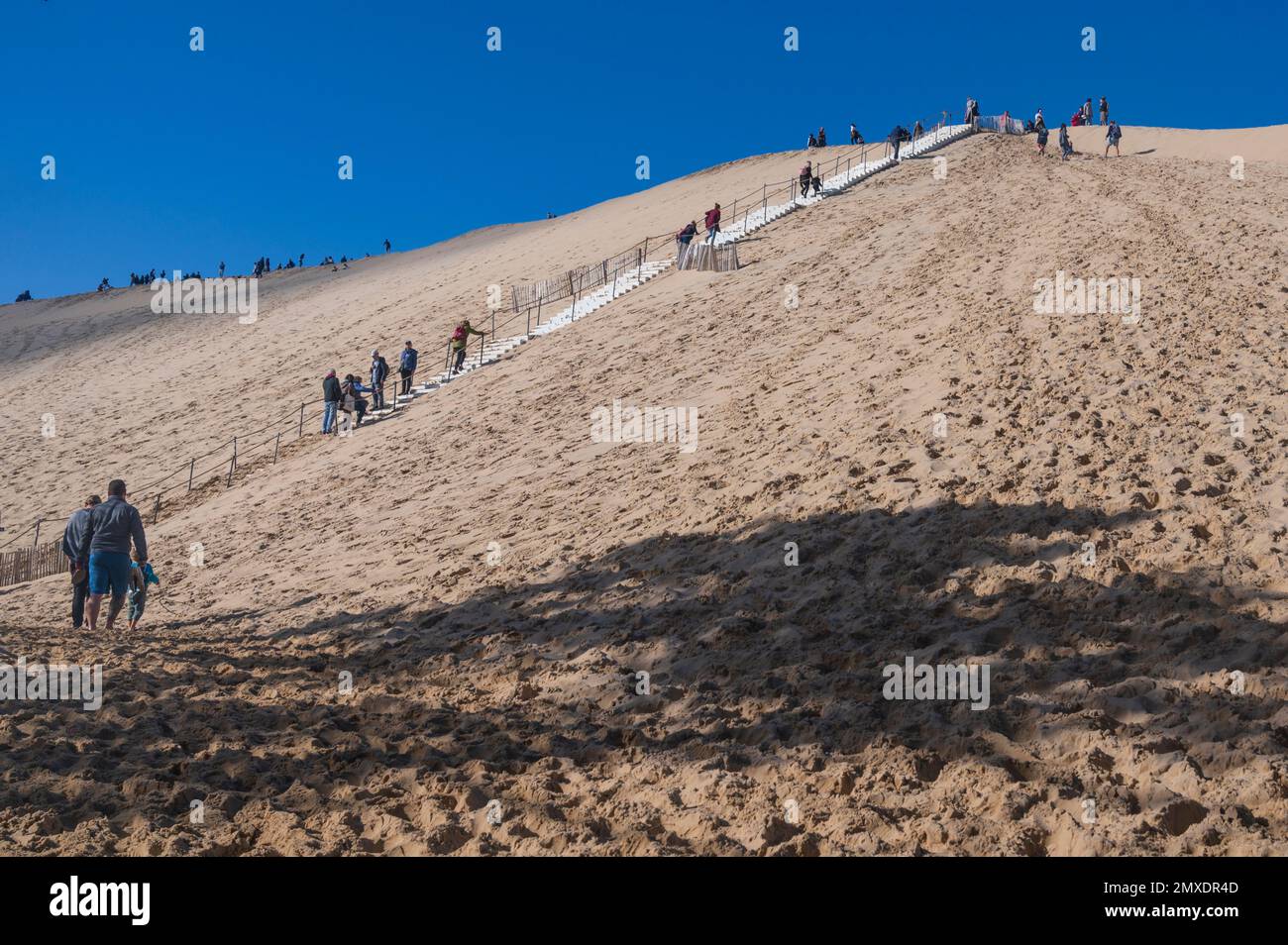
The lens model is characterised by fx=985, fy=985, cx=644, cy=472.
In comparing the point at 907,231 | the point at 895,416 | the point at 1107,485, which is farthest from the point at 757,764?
the point at 907,231

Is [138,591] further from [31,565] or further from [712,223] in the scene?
[712,223]

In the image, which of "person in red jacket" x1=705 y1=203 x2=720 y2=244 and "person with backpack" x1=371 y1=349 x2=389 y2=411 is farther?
"person in red jacket" x1=705 y1=203 x2=720 y2=244

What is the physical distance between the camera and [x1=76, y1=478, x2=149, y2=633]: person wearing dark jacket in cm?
991

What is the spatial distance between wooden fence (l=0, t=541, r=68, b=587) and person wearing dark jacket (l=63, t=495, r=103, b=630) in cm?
641

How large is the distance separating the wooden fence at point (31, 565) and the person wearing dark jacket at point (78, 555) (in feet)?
21.0

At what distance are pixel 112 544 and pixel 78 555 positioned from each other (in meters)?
0.59

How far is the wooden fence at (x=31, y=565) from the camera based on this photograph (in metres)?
16.1

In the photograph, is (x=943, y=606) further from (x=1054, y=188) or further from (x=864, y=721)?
(x=1054, y=188)

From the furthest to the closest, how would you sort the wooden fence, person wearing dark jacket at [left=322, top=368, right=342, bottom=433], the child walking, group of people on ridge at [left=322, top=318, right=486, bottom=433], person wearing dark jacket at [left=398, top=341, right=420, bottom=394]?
person wearing dark jacket at [left=398, top=341, right=420, bottom=394], group of people on ridge at [left=322, top=318, right=486, bottom=433], person wearing dark jacket at [left=322, top=368, right=342, bottom=433], the wooden fence, the child walking

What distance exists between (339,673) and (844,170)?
120 feet

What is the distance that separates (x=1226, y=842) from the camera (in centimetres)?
486

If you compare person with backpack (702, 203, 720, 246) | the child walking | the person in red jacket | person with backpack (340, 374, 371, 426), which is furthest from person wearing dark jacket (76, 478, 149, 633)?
the person in red jacket

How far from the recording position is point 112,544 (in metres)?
9.91

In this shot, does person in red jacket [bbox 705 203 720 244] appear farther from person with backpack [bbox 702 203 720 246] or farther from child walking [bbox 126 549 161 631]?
child walking [bbox 126 549 161 631]
